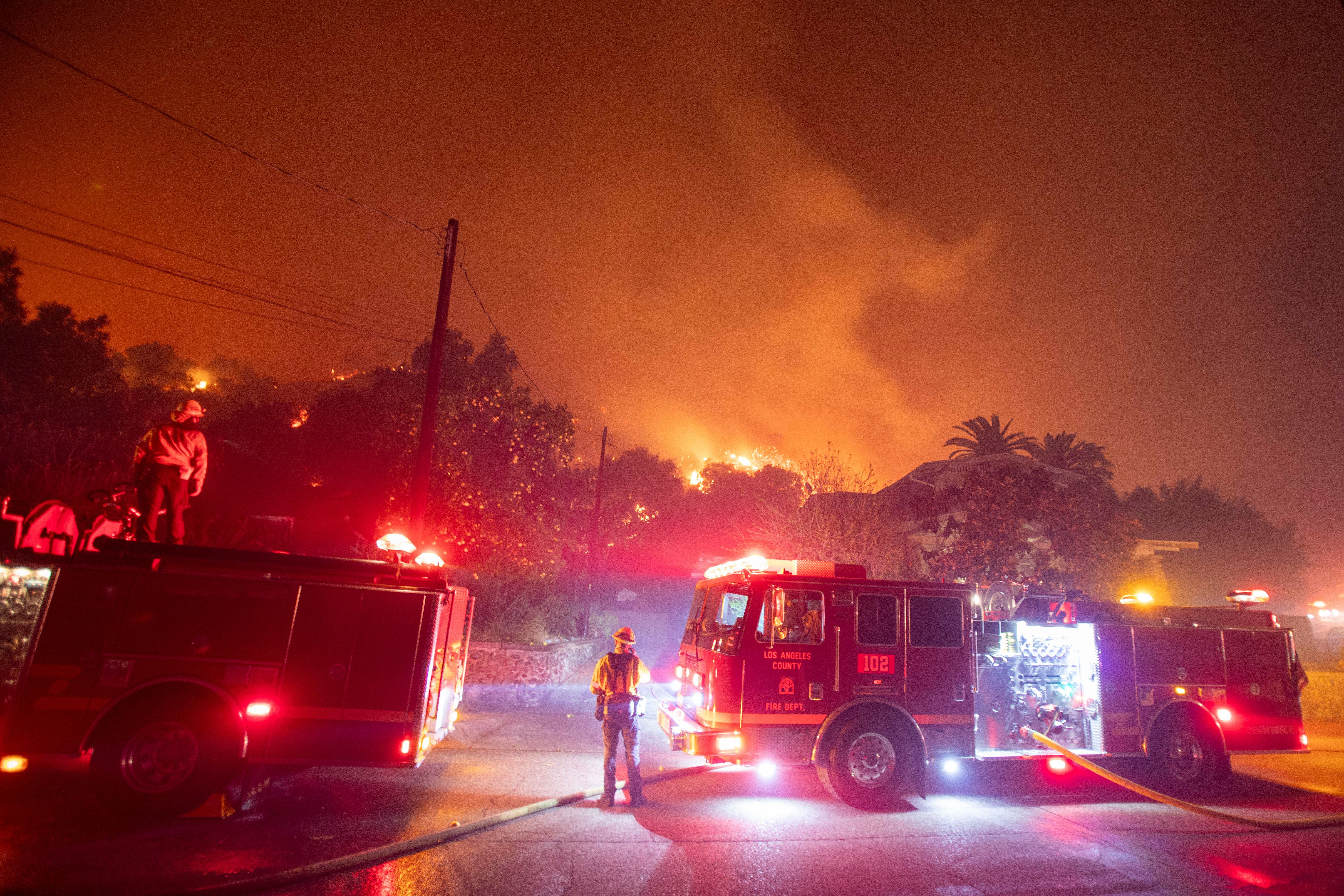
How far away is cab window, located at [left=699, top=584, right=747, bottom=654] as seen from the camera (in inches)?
291

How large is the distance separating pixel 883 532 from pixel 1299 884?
16381 mm

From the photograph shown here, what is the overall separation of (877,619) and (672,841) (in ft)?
10.8

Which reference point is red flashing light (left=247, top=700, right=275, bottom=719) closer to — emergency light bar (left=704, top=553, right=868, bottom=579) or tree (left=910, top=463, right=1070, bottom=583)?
emergency light bar (left=704, top=553, right=868, bottom=579)

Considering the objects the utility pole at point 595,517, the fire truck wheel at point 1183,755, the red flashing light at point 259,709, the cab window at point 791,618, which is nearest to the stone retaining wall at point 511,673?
the utility pole at point 595,517

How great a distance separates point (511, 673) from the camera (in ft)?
51.5

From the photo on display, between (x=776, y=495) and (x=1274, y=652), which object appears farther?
(x=776, y=495)

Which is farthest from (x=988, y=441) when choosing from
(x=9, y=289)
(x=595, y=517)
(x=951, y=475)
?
(x=9, y=289)

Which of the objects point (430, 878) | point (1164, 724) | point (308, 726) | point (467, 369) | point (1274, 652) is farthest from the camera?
point (467, 369)

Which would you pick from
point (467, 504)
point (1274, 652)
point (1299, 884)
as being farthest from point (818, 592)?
point (467, 504)

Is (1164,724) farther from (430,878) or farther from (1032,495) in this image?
(1032,495)

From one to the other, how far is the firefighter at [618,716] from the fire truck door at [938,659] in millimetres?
3096

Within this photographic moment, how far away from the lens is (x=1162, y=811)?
768 centimetres

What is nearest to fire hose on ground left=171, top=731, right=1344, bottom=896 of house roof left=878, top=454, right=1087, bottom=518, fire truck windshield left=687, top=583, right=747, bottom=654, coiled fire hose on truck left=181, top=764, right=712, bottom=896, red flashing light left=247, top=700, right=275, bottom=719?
coiled fire hose on truck left=181, top=764, right=712, bottom=896

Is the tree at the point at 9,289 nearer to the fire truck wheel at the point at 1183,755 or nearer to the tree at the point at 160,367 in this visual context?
the tree at the point at 160,367
